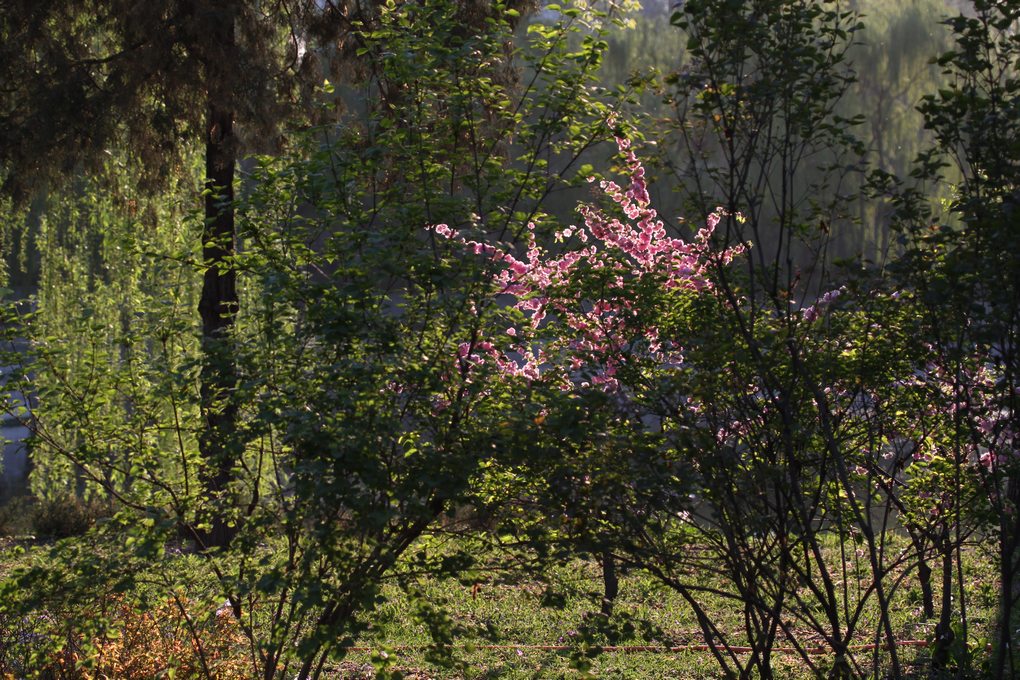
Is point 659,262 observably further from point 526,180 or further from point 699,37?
point 699,37

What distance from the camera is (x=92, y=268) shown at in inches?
639

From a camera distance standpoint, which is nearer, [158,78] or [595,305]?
[595,305]

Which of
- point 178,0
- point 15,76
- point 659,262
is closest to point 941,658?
point 659,262

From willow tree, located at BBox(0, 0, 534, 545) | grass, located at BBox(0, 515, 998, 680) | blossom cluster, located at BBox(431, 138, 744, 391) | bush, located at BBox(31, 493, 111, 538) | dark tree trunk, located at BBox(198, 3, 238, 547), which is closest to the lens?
grass, located at BBox(0, 515, 998, 680)

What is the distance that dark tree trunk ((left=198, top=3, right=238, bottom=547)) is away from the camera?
4.41 m

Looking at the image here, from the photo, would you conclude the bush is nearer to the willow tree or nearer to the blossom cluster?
the willow tree

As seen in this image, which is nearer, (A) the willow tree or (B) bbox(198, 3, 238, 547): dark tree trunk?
(B) bbox(198, 3, 238, 547): dark tree trunk

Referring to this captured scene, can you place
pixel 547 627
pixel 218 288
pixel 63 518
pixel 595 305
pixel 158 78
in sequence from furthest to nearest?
pixel 63 518, pixel 218 288, pixel 158 78, pixel 547 627, pixel 595 305

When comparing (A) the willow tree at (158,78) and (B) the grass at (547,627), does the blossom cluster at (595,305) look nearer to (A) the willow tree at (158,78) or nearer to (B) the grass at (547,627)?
(B) the grass at (547,627)

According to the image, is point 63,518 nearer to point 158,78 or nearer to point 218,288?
point 218,288

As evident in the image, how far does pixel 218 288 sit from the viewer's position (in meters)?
9.86

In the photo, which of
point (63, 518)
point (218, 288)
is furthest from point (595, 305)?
point (63, 518)

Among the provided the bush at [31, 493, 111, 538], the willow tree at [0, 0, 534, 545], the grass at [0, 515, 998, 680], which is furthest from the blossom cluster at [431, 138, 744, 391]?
the bush at [31, 493, 111, 538]

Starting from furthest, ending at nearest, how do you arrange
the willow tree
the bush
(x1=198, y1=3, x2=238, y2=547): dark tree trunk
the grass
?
1. the bush
2. the willow tree
3. (x1=198, y1=3, x2=238, y2=547): dark tree trunk
4. the grass
